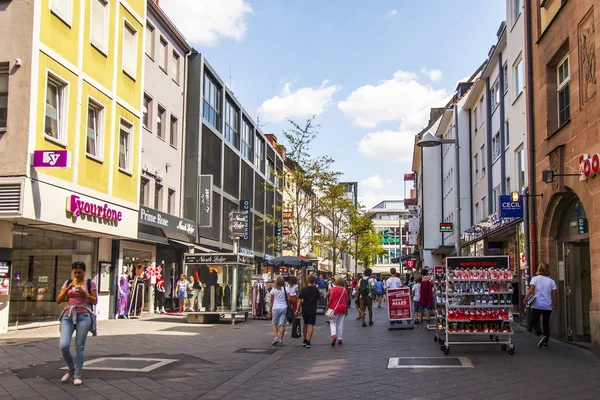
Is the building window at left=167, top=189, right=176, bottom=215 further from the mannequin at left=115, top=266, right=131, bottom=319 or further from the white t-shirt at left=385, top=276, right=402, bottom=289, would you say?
the white t-shirt at left=385, top=276, right=402, bottom=289

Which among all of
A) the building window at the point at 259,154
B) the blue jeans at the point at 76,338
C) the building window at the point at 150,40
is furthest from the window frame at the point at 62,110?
the building window at the point at 259,154

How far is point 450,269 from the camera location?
13688mm

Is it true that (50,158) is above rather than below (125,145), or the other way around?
below

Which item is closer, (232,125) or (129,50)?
(129,50)

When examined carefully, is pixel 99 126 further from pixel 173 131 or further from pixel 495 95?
pixel 495 95

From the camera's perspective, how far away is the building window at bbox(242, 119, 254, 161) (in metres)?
44.9

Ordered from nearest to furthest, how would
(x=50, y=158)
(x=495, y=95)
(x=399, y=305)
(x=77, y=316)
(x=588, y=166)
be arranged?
(x=77, y=316), (x=588, y=166), (x=50, y=158), (x=399, y=305), (x=495, y=95)

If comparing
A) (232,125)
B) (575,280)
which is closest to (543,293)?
(575,280)

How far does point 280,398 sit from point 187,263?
14.7 metres

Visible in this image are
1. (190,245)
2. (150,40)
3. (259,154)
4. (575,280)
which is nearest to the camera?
(575,280)

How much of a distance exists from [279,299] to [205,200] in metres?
17.9

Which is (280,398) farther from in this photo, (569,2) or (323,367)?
(569,2)

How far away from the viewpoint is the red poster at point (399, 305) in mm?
19781

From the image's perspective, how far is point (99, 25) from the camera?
21.4 m
